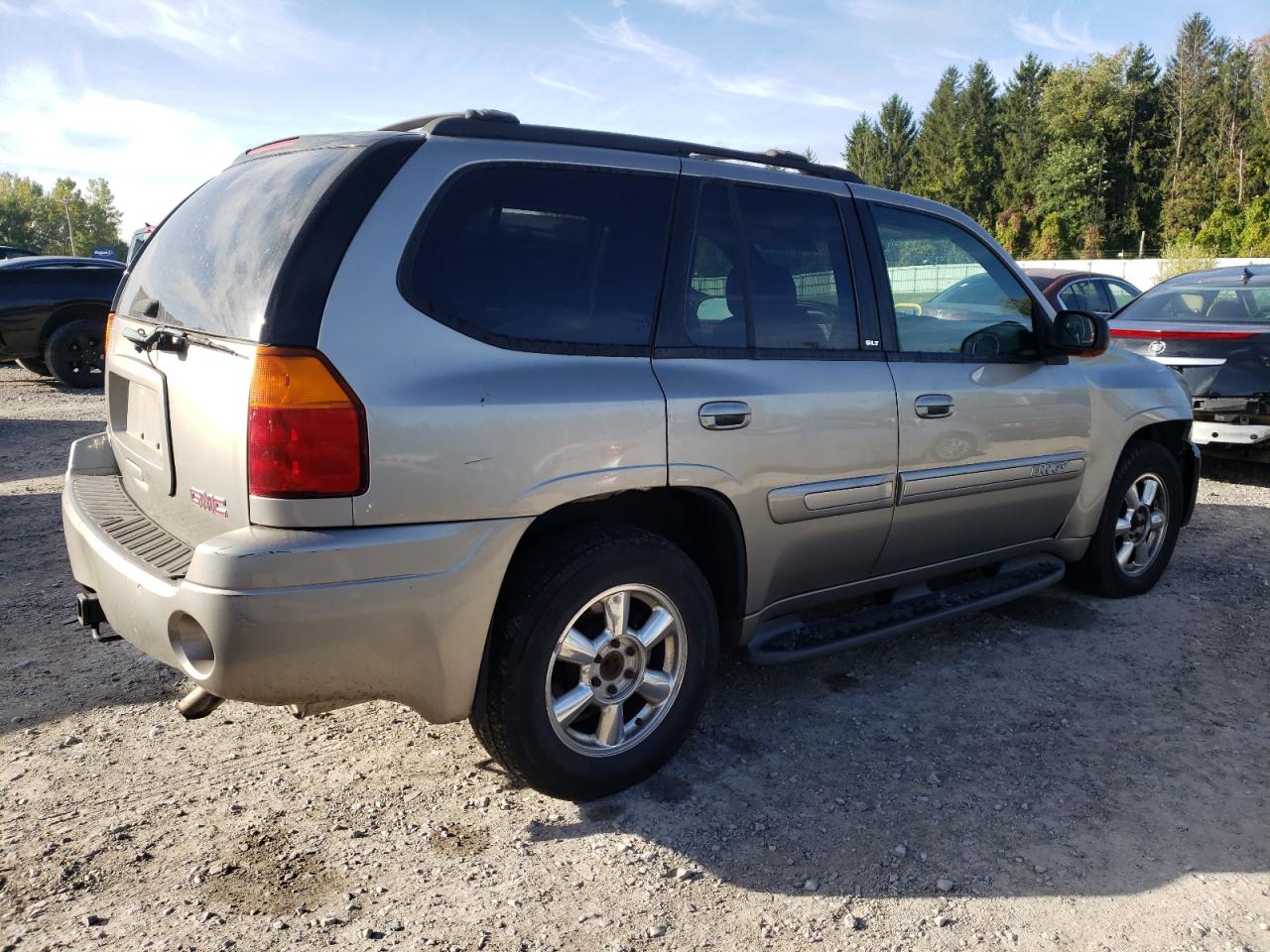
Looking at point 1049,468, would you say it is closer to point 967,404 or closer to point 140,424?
point 967,404

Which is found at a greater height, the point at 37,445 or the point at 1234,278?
the point at 1234,278

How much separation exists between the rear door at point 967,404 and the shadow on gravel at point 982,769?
0.53 meters

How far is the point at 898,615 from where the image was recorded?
12.0 feet

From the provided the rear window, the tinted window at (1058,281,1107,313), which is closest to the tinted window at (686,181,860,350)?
the rear window

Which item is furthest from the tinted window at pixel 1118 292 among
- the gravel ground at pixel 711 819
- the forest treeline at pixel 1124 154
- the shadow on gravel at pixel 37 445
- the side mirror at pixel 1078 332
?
the forest treeline at pixel 1124 154

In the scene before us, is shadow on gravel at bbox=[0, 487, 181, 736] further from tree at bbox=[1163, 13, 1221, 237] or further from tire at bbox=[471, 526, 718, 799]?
tree at bbox=[1163, 13, 1221, 237]

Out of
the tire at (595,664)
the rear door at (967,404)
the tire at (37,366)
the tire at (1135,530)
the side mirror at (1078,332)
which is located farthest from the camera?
the tire at (37,366)

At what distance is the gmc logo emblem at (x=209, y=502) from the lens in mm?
2426

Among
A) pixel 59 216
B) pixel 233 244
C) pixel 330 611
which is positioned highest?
pixel 59 216

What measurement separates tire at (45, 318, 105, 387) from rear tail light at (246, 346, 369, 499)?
10.9 metres

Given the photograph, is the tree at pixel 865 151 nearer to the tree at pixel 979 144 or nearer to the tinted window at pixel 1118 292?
the tree at pixel 979 144

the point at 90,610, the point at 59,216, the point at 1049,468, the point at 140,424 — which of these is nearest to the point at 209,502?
the point at 140,424

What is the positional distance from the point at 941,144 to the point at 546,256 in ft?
317

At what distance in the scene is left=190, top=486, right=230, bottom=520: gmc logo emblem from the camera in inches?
95.5
